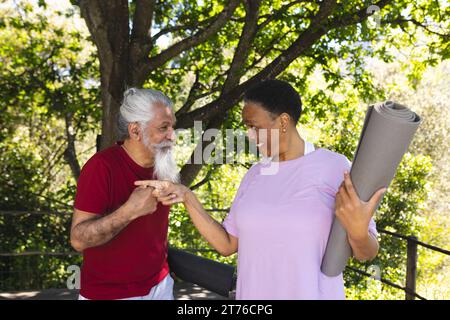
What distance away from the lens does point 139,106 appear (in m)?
2.13

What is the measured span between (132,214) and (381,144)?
101 centimetres

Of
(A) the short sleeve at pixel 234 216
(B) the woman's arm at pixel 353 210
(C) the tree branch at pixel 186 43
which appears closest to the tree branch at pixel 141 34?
(C) the tree branch at pixel 186 43

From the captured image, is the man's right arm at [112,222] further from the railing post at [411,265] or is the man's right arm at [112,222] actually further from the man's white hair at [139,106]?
the railing post at [411,265]

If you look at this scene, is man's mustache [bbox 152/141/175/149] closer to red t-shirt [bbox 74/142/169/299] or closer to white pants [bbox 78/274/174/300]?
red t-shirt [bbox 74/142/169/299]

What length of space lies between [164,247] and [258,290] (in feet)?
2.17

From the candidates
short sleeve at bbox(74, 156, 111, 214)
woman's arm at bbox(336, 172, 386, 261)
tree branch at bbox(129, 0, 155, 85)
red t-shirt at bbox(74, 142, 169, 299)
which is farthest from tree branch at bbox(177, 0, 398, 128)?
woman's arm at bbox(336, 172, 386, 261)

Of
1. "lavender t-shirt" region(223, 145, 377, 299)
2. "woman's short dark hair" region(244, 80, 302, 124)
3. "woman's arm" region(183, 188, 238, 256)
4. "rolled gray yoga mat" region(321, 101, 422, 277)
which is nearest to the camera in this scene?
"rolled gray yoga mat" region(321, 101, 422, 277)

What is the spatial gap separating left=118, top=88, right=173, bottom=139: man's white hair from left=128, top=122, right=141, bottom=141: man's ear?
0.01 m

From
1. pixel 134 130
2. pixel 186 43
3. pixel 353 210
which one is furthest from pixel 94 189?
pixel 186 43

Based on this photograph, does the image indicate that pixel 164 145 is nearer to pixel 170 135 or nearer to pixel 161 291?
pixel 170 135

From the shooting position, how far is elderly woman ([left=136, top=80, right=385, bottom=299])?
1626mm

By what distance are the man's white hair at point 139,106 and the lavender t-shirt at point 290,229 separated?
0.59 meters

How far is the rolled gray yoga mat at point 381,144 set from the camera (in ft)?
3.62
